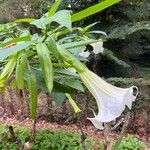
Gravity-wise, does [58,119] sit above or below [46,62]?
below

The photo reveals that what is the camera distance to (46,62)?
2.26 feet

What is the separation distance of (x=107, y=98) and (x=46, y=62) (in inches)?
5.1

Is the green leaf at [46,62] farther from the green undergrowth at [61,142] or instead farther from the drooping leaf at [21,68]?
the green undergrowth at [61,142]

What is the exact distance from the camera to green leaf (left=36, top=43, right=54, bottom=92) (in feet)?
2.23

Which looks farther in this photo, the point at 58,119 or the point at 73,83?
the point at 58,119

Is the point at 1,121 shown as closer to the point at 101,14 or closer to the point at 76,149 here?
the point at 76,149

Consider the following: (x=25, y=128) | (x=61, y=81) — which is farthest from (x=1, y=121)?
(x=61, y=81)

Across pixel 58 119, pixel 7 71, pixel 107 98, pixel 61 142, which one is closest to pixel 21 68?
pixel 7 71

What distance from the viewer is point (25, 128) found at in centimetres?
407

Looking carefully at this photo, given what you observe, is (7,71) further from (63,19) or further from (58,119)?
(58,119)

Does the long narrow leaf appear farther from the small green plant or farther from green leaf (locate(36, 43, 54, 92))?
the small green plant

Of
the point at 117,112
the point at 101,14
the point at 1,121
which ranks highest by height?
the point at 117,112

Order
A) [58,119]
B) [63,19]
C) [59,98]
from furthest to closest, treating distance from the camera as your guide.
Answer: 1. [58,119]
2. [59,98]
3. [63,19]

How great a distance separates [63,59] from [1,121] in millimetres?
4435
